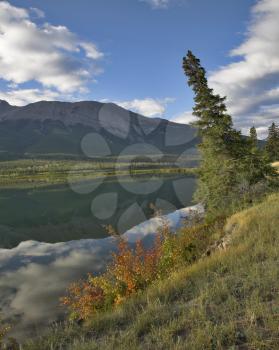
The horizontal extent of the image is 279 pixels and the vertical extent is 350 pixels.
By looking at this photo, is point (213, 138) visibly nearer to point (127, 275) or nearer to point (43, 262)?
point (43, 262)

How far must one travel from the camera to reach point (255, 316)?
207 inches

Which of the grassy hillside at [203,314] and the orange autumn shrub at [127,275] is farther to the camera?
the orange autumn shrub at [127,275]

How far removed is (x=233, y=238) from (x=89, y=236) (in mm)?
20460

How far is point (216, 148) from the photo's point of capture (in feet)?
84.6

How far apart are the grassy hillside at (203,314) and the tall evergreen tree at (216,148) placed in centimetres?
1546

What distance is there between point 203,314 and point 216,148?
21.1 m

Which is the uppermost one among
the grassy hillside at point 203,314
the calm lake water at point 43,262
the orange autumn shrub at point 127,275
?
the grassy hillside at point 203,314

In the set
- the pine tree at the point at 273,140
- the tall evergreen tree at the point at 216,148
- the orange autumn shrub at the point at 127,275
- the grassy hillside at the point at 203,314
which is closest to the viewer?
the grassy hillside at the point at 203,314

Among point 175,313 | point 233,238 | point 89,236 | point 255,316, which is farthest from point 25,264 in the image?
point 255,316

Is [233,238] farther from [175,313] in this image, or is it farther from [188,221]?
[188,221]

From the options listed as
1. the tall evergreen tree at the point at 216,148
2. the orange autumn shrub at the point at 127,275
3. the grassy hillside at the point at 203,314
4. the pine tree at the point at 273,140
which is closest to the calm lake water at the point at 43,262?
the orange autumn shrub at the point at 127,275

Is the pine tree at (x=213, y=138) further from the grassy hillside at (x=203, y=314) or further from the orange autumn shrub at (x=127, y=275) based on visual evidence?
the grassy hillside at (x=203, y=314)

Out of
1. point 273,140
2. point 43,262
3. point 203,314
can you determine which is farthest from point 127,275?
point 273,140

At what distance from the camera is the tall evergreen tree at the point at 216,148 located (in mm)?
24688
